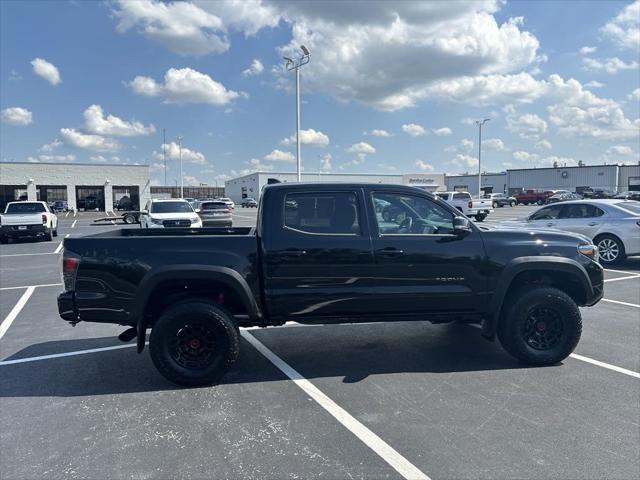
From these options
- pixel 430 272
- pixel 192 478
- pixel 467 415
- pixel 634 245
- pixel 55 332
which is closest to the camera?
pixel 192 478

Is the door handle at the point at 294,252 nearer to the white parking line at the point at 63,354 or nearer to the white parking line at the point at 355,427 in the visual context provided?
the white parking line at the point at 355,427

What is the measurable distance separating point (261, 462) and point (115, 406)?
164 centimetres

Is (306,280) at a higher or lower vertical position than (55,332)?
higher

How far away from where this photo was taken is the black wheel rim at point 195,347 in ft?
14.7

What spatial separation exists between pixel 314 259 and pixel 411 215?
114cm

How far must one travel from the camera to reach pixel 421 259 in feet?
15.4

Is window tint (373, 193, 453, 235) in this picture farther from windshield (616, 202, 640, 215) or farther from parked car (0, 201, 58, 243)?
parked car (0, 201, 58, 243)

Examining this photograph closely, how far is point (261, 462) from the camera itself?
125 inches

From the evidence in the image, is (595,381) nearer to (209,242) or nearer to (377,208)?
(377,208)

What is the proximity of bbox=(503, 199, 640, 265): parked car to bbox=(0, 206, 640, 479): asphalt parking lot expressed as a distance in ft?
18.5

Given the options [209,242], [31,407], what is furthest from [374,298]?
[31,407]

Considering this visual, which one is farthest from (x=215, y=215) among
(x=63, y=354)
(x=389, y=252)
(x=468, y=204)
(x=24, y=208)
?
(x=389, y=252)

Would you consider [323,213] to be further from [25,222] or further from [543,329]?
[25,222]

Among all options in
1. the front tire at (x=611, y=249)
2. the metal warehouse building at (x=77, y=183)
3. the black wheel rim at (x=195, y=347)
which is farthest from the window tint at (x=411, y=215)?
the metal warehouse building at (x=77, y=183)
